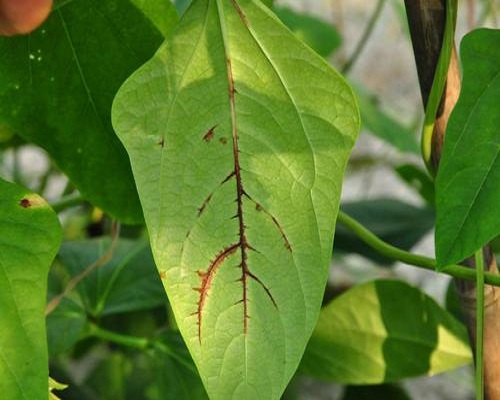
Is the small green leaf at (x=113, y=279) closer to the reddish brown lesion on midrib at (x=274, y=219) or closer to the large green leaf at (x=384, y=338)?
the large green leaf at (x=384, y=338)

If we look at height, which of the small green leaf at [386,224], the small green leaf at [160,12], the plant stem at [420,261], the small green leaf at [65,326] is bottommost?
the small green leaf at [65,326]

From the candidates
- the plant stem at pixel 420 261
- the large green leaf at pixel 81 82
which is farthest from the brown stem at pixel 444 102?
the large green leaf at pixel 81 82

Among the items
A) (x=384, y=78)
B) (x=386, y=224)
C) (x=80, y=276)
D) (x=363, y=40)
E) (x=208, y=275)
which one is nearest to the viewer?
(x=208, y=275)

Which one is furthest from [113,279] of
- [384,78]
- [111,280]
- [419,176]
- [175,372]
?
[384,78]

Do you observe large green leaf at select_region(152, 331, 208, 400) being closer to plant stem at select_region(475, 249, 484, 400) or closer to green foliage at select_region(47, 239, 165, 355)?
green foliage at select_region(47, 239, 165, 355)

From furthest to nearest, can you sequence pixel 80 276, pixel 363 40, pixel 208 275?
pixel 363 40, pixel 80 276, pixel 208 275

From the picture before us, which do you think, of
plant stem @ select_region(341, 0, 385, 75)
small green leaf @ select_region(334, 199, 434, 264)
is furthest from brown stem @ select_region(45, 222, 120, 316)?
plant stem @ select_region(341, 0, 385, 75)

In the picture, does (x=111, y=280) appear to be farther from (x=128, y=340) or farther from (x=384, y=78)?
(x=384, y=78)
